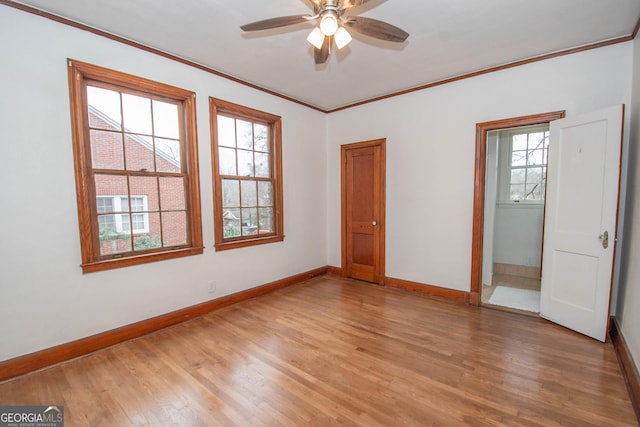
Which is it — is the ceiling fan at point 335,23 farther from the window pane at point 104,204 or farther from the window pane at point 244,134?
the window pane at point 104,204

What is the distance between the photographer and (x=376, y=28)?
196 centimetres

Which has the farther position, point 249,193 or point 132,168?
point 249,193

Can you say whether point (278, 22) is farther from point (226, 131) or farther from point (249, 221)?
point (249, 221)

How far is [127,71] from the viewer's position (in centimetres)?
261

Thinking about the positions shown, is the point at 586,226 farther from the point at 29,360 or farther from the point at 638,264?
the point at 29,360

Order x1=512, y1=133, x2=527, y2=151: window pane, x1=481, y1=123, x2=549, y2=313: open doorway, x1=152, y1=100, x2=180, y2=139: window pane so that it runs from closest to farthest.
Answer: x1=152, y1=100, x2=180, y2=139: window pane
x1=481, y1=123, x2=549, y2=313: open doorway
x1=512, y1=133, x2=527, y2=151: window pane

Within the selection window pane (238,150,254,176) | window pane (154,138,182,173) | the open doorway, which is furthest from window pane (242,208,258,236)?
the open doorway

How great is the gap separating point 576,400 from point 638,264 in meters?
1.19

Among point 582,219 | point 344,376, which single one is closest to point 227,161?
point 344,376

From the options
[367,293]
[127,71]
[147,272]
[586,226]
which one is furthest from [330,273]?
[127,71]

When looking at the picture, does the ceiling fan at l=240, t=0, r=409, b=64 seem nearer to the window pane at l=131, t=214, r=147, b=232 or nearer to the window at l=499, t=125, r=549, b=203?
the window pane at l=131, t=214, r=147, b=232

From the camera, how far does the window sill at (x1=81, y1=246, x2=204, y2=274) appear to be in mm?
2445

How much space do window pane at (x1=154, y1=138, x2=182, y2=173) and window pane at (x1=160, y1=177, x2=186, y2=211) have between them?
0.37 ft

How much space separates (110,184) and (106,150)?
315 millimetres
